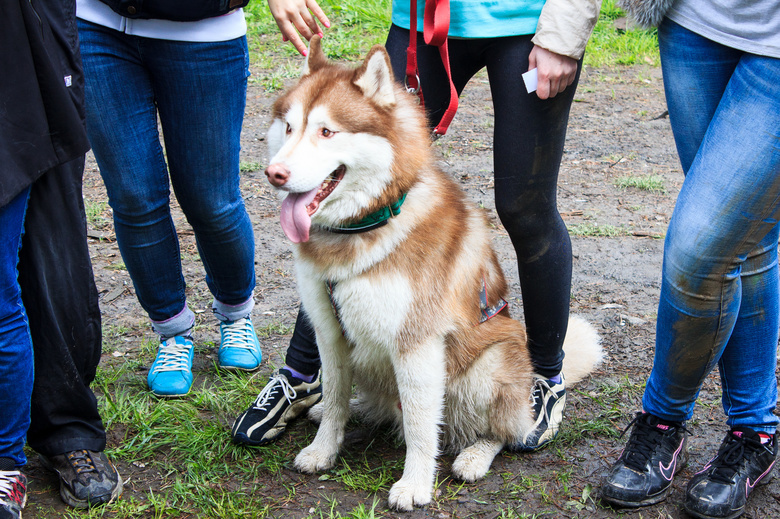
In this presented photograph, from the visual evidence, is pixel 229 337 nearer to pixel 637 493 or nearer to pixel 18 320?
pixel 18 320

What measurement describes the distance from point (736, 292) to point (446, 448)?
1.17m

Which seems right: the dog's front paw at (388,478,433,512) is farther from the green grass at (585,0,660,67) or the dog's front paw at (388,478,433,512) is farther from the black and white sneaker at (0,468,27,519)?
the green grass at (585,0,660,67)

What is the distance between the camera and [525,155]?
2203 mm

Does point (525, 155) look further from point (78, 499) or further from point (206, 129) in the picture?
point (78, 499)

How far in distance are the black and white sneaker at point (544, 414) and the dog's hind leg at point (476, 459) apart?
0.31 feet

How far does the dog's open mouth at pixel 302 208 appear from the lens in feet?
6.61

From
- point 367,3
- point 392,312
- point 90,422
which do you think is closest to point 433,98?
point 392,312

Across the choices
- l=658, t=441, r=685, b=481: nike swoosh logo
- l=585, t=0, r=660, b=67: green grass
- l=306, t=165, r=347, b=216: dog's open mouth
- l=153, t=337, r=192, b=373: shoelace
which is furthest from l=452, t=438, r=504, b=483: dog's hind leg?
l=585, t=0, r=660, b=67: green grass

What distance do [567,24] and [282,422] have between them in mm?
1736

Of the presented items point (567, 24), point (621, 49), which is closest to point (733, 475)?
point (567, 24)

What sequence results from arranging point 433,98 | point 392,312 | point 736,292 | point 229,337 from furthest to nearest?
point 229,337
point 433,98
point 392,312
point 736,292

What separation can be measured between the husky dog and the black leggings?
0.48ft

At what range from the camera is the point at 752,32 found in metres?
1.74

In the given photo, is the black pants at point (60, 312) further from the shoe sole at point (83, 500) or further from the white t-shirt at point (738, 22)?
the white t-shirt at point (738, 22)
